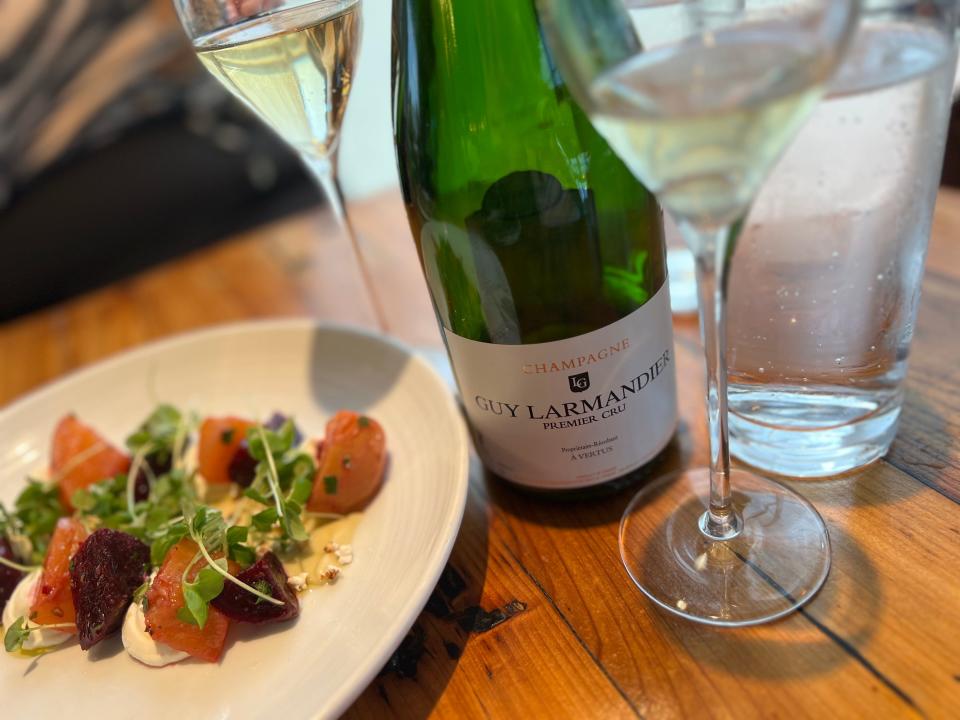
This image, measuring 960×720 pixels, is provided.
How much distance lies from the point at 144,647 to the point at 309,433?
28 cm

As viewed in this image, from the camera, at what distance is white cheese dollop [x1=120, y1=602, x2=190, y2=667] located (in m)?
0.50

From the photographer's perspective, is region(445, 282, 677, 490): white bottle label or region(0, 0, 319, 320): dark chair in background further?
region(0, 0, 319, 320): dark chair in background

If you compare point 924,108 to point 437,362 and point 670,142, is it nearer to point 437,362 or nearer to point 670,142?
point 670,142

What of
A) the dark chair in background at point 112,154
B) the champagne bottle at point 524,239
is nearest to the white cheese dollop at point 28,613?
the champagne bottle at point 524,239

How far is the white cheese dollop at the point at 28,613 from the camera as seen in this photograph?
0.54 m

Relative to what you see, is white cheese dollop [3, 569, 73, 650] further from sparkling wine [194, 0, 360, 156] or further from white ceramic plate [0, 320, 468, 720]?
sparkling wine [194, 0, 360, 156]

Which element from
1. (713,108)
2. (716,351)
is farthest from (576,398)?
(713,108)

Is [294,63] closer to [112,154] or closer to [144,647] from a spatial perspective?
[144,647]

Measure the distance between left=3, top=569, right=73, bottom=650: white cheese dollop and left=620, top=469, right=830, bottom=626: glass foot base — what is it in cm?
39

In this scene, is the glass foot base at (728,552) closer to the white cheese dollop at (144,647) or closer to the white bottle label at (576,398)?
the white bottle label at (576,398)

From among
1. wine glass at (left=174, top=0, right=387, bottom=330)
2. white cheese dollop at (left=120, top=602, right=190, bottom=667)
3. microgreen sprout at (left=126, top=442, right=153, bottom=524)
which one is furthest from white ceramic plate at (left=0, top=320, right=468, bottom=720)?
wine glass at (left=174, top=0, right=387, bottom=330)

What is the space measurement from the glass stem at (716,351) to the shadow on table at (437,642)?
15 centimetres

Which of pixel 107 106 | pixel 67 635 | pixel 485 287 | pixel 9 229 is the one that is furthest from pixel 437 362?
pixel 107 106

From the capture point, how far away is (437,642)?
49 cm
